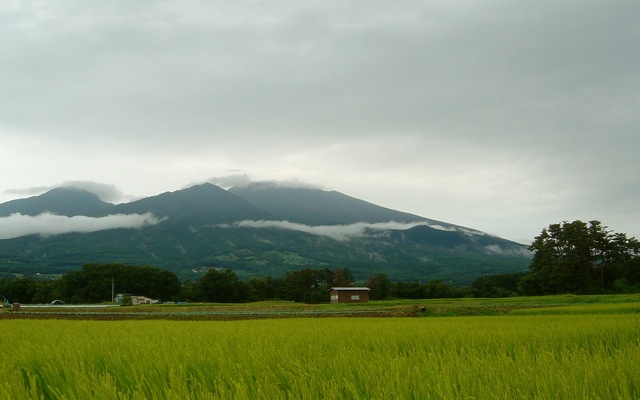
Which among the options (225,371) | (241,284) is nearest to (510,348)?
(225,371)

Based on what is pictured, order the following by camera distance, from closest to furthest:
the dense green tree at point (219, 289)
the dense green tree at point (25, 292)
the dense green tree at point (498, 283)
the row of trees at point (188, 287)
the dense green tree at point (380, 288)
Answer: the dense green tree at point (380, 288)
the row of trees at point (188, 287)
the dense green tree at point (219, 289)
the dense green tree at point (498, 283)
the dense green tree at point (25, 292)

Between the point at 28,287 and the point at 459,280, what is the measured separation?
483 ft

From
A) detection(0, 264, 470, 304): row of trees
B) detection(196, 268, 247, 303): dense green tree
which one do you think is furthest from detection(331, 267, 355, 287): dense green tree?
detection(196, 268, 247, 303): dense green tree

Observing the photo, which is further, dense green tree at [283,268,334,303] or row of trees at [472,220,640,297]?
dense green tree at [283,268,334,303]

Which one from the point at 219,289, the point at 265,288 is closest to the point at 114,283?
the point at 219,289

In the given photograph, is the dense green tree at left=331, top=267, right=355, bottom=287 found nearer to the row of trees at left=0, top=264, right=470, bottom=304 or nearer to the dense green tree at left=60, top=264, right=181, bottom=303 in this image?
the row of trees at left=0, top=264, right=470, bottom=304

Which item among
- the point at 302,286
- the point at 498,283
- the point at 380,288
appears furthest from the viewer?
the point at 498,283

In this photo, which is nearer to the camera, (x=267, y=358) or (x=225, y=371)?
(x=225, y=371)

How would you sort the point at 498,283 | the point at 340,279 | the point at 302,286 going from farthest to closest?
the point at 498,283 < the point at 340,279 < the point at 302,286

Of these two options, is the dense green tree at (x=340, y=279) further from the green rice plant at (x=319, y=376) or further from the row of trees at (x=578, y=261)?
the green rice plant at (x=319, y=376)

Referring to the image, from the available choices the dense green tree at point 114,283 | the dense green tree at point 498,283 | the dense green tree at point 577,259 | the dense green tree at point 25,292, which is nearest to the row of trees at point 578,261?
the dense green tree at point 577,259

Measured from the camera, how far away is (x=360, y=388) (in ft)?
9.80

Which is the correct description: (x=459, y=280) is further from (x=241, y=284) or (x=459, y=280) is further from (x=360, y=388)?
(x=360, y=388)

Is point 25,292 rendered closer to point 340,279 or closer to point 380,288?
point 340,279
